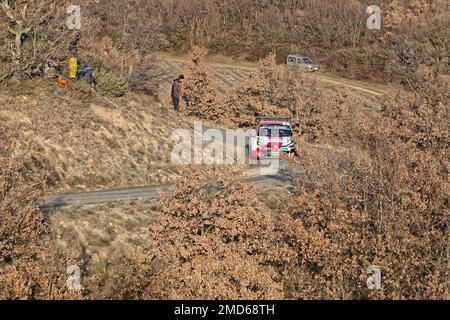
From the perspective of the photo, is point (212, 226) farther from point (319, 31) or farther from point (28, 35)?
point (319, 31)

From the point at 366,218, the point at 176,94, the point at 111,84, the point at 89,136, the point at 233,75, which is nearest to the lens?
the point at 366,218

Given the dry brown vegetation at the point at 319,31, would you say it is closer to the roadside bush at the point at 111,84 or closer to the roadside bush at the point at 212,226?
the roadside bush at the point at 111,84

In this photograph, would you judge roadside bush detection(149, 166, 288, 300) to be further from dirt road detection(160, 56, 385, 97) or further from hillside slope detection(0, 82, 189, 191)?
dirt road detection(160, 56, 385, 97)

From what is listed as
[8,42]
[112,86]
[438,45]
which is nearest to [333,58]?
[438,45]

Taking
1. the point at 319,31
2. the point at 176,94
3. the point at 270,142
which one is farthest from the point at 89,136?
the point at 319,31

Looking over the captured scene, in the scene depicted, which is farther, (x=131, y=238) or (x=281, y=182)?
(x=281, y=182)

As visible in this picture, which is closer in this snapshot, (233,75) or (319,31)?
(233,75)
